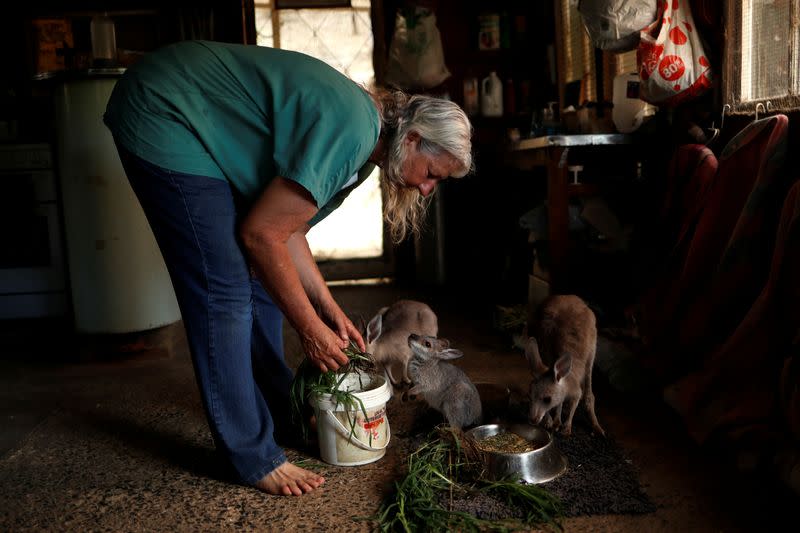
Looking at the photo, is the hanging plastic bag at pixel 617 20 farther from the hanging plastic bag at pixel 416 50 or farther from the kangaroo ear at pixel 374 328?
the hanging plastic bag at pixel 416 50

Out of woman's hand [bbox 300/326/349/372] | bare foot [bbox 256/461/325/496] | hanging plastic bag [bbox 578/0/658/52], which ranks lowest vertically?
bare foot [bbox 256/461/325/496]

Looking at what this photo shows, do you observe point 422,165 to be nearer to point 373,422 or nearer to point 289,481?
point 373,422

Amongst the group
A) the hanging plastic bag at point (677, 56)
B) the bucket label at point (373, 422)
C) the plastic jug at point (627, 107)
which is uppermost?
the hanging plastic bag at point (677, 56)

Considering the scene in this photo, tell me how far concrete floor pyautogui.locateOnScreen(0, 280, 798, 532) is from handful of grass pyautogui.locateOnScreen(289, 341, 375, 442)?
0.27m

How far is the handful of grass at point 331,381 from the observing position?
2.64 metres

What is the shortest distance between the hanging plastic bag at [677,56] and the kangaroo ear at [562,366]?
1772mm

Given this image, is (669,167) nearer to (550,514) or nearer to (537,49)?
(550,514)

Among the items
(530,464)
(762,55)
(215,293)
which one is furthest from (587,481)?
(762,55)

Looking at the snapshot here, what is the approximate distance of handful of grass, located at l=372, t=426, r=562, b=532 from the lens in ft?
7.52

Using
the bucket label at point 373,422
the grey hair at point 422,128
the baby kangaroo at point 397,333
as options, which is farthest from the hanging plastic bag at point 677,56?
the bucket label at point 373,422

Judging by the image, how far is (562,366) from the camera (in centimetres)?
293

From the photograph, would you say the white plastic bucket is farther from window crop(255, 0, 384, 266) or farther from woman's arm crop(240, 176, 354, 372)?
window crop(255, 0, 384, 266)

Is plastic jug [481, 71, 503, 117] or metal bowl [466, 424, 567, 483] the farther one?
plastic jug [481, 71, 503, 117]

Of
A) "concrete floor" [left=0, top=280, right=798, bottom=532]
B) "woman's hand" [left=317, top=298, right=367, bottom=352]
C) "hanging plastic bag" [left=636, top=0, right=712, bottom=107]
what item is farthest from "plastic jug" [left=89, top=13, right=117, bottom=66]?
"hanging plastic bag" [left=636, top=0, right=712, bottom=107]
